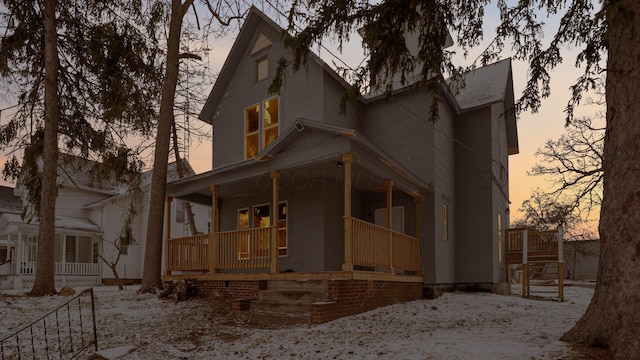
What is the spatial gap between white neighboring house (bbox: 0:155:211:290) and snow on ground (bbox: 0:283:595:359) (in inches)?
494

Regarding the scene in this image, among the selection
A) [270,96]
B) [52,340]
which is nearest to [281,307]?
[52,340]

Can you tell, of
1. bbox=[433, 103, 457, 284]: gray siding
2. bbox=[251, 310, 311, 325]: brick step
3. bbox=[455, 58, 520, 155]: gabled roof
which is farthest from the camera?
bbox=[455, 58, 520, 155]: gabled roof

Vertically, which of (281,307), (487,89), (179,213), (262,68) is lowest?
(281,307)

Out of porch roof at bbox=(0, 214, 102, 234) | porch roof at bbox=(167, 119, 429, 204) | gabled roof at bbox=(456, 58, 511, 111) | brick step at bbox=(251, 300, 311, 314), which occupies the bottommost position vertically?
brick step at bbox=(251, 300, 311, 314)

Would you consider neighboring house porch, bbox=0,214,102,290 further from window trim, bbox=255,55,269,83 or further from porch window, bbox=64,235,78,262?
window trim, bbox=255,55,269,83

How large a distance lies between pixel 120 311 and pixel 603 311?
9.66 metres

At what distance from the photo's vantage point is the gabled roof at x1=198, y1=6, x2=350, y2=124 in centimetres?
1559

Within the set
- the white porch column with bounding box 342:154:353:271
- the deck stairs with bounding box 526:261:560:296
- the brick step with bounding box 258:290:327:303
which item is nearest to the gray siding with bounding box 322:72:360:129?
the white porch column with bounding box 342:154:353:271

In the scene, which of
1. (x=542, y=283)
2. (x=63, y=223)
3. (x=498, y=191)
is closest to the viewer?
(x=498, y=191)

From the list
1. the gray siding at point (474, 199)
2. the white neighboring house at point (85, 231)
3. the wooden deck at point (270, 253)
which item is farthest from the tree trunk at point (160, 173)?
the gray siding at point (474, 199)

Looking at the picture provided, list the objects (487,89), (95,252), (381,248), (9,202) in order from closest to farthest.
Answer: (381,248) → (487,89) → (95,252) → (9,202)

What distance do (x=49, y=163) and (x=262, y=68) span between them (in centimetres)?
726

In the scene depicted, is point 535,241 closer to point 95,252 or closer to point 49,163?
point 49,163

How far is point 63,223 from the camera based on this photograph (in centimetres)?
2500
